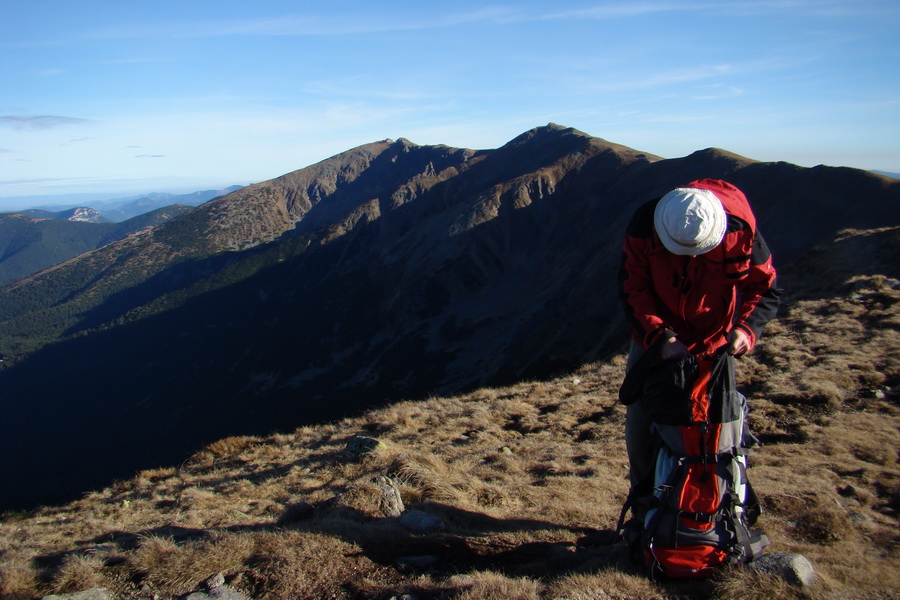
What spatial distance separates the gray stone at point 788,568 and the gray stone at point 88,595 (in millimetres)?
5004

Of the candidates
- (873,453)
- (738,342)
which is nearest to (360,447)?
(738,342)

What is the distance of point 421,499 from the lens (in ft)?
20.9

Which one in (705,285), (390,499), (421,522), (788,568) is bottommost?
(390,499)

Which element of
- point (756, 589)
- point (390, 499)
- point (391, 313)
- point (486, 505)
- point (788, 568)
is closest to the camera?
point (756, 589)

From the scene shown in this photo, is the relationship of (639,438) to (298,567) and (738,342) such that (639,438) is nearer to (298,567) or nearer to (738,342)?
(738,342)

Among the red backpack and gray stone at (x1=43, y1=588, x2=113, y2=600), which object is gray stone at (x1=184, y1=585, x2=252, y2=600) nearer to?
gray stone at (x1=43, y1=588, x2=113, y2=600)

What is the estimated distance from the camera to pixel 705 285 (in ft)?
12.5

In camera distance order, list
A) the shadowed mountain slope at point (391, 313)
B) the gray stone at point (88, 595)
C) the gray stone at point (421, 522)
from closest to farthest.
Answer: the gray stone at point (88, 595)
the gray stone at point (421, 522)
the shadowed mountain slope at point (391, 313)

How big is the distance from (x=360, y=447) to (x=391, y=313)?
3401 inches

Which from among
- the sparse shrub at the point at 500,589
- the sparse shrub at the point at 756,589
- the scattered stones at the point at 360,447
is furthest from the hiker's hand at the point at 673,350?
the scattered stones at the point at 360,447

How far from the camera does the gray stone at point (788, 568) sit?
339cm

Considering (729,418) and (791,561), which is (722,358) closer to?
(729,418)

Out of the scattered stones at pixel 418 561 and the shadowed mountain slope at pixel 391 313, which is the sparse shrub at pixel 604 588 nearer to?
the scattered stones at pixel 418 561

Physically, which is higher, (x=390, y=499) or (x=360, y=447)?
(x=390, y=499)
